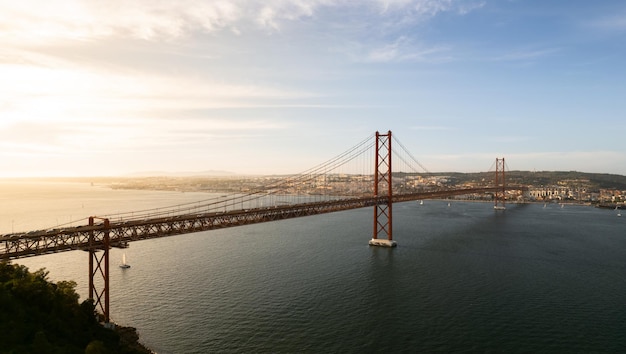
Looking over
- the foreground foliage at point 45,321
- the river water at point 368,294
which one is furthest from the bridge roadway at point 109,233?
the river water at point 368,294

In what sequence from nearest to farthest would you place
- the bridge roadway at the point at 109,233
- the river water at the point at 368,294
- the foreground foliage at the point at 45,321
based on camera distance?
the foreground foliage at the point at 45,321
the bridge roadway at the point at 109,233
the river water at the point at 368,294

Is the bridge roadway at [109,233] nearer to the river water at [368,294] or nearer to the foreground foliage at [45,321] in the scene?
the foreground foliage at [45,321]

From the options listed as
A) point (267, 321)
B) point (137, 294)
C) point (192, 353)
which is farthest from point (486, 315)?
point (137, 294)

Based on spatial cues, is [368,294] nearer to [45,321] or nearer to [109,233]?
[109,233]

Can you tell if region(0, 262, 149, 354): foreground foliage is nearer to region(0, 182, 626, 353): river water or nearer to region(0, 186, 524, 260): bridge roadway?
region(0, 186, 524, 260): bridge roadway

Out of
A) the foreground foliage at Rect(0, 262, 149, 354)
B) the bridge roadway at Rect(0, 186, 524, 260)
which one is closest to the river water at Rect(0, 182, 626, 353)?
the foreground foliage at Rect(0, 262, 149, 354)

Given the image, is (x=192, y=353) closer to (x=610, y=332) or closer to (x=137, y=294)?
(x=137, y=294)
